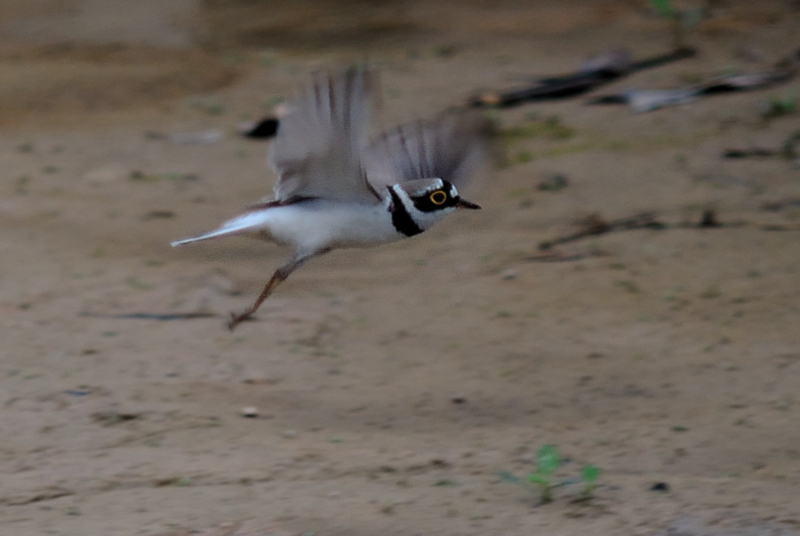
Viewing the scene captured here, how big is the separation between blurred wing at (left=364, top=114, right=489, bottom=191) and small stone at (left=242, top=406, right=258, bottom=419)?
0.96 m

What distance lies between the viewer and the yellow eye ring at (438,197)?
3.52m

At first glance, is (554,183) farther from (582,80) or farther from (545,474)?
(545,474)

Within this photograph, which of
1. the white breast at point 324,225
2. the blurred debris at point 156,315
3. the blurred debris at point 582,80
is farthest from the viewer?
the blurred debris at point 582,80

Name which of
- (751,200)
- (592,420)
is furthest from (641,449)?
(751,200)

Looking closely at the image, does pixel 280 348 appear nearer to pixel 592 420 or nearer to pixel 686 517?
pixel 592 420

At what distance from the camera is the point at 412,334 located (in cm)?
503

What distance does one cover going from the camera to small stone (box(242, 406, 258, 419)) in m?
4.35

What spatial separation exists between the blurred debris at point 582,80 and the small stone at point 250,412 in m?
3.89

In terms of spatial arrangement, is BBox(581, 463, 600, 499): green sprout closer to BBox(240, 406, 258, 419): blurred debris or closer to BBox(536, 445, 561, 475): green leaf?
BBox(536, 445, 561, 475): green leaf

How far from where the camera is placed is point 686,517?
3355 mm

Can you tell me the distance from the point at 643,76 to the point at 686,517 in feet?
17.8

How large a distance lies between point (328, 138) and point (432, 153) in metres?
0.82

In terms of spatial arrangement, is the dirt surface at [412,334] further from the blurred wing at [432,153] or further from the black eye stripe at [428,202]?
the black eye stripe at [428,202]

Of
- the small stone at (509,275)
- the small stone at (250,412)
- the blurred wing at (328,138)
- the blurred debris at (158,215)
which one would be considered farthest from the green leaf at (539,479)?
the blurred debris at (158,215)
